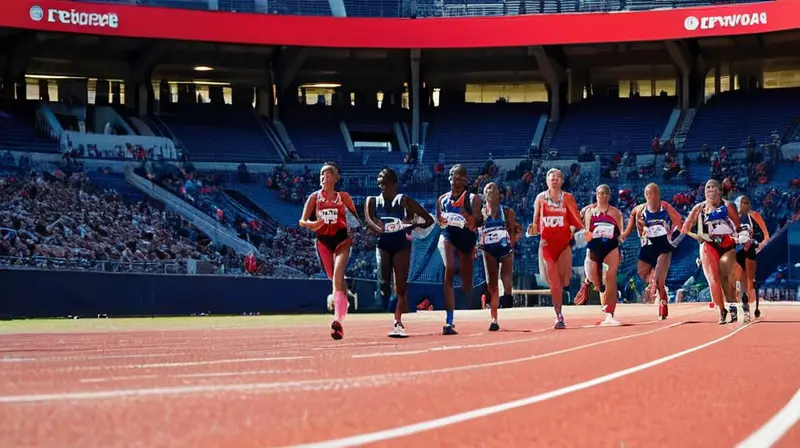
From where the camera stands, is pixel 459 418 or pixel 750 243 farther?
pixel 750 243

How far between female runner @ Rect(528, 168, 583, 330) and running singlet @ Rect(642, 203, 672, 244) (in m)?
3.39

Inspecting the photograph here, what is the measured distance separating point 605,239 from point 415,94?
34333 mm

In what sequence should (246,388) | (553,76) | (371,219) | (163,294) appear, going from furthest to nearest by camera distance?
(553,76)
(163,294)
(371,219)
(246,388)

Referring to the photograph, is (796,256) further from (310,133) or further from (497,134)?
(310,133)

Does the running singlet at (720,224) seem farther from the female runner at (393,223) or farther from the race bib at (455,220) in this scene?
the female runner at (393,223)

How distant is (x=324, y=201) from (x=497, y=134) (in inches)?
1394

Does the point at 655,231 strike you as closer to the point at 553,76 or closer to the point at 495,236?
the point at 495,236

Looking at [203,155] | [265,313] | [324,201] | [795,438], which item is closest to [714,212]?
[324,201]

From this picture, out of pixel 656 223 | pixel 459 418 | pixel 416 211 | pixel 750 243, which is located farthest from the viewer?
pixel 656 223

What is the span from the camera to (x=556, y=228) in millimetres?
18062

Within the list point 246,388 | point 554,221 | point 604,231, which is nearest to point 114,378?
point 246,388

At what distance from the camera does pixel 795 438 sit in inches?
219

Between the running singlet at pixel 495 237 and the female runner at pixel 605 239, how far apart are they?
50.9 inches

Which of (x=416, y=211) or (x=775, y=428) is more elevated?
(x=416, y=211)
